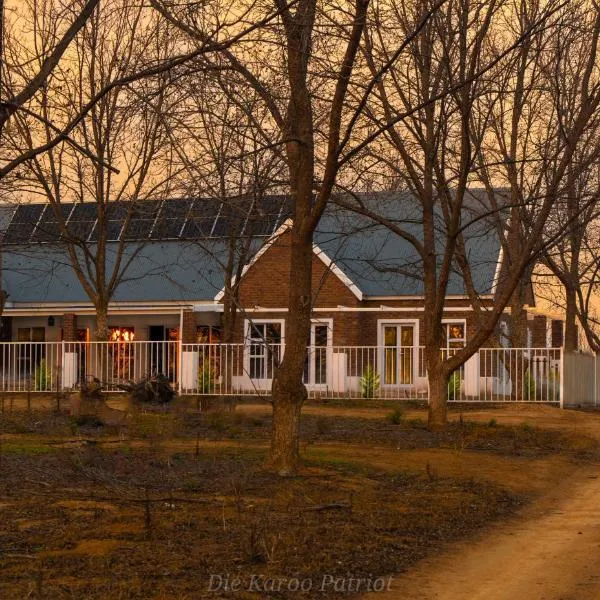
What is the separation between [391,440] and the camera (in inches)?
766

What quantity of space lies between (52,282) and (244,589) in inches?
Answer: 1304

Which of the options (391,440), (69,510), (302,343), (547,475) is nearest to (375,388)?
(391,440)

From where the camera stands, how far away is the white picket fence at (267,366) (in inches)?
1108

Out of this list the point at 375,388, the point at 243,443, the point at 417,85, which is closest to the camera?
the point at 243,443

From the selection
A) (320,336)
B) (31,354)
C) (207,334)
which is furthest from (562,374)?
(207,334)

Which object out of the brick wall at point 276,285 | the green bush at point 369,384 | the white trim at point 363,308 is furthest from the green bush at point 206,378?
the brick wall at point 276,285

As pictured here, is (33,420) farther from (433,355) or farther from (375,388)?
(375,388)

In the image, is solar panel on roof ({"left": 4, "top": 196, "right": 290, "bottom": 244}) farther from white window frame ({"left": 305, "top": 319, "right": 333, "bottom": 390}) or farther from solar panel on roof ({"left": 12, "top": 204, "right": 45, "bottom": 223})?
white window frame ({"left": 305, "top": 319, "right": 333, "bottom": 390})

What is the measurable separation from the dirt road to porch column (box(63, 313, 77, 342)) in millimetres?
26860

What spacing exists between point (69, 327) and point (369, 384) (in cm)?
1233


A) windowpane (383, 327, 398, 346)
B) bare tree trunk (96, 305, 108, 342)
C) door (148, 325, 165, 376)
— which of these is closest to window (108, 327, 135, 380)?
door (148, 325, 165, 376)

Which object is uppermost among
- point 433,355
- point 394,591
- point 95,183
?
point 95,183

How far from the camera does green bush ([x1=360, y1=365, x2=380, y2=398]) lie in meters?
29.9

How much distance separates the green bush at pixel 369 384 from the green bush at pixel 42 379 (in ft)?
26.1
